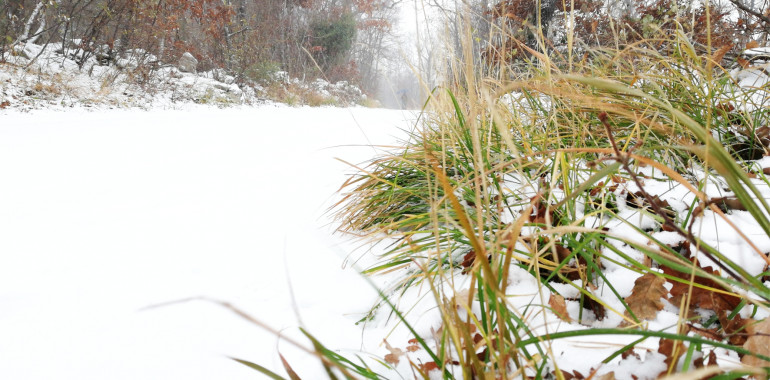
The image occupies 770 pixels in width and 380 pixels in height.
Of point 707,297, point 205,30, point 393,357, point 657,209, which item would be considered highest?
point 205,30

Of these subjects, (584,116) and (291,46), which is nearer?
(584,116)

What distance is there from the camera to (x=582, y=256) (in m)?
0.83

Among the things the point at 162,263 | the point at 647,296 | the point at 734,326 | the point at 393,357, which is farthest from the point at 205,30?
the point at 734,326

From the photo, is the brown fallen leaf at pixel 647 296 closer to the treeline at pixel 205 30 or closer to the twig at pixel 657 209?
the twig at pixel 657 209

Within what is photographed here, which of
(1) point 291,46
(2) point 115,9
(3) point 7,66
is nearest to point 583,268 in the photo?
(3) point 7,66

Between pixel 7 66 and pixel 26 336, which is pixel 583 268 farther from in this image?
pixel 7 66

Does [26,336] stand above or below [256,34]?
below

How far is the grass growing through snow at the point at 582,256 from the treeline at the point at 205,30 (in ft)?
3.99

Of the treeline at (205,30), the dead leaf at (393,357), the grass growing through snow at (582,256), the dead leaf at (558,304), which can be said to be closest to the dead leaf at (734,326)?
the grass growing through snow at (582,256)

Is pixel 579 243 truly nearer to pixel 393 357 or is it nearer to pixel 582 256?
pixel 582 256

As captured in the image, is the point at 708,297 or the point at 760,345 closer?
the point at 760,345

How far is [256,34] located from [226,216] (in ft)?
30.7

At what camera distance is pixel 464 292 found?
0.84m

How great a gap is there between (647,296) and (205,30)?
32.9ft
